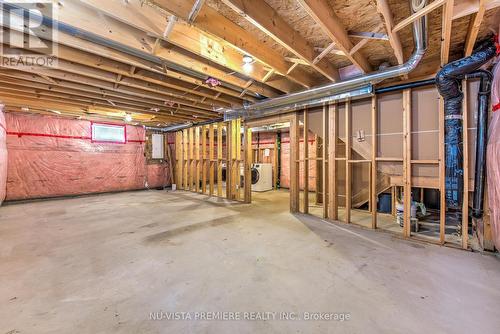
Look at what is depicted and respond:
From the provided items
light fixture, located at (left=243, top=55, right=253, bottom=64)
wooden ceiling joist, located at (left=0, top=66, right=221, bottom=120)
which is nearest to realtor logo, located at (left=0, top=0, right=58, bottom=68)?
wooden ceiling joist, located at (left=0, top=66, right=221, bottom=120)

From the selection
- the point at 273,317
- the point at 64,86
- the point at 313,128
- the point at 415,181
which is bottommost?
the point at 273,317

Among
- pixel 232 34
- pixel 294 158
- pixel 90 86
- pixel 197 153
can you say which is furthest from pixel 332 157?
pixel 197 153

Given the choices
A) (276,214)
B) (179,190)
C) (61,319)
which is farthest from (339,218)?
(179,190)

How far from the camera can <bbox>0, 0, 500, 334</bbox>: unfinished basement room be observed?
156cm

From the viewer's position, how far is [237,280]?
1.90 meters

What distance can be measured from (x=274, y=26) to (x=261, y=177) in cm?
567

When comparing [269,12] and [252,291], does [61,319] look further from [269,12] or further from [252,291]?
[269,12]

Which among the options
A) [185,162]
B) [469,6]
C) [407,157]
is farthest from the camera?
[185,162]

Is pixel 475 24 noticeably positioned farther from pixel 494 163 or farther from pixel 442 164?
pixel 442 164

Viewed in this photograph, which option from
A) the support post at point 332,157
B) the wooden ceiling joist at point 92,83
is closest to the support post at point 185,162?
the wooden ceiling joist at point 92,83

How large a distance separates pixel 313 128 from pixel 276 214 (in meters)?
1.85

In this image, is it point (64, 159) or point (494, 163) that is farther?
point (64, 159)

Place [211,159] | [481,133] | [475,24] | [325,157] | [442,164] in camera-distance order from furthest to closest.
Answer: [211,159] → [325,157] → [442,164] → [481,133] → [475,24]

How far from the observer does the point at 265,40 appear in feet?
8.34
